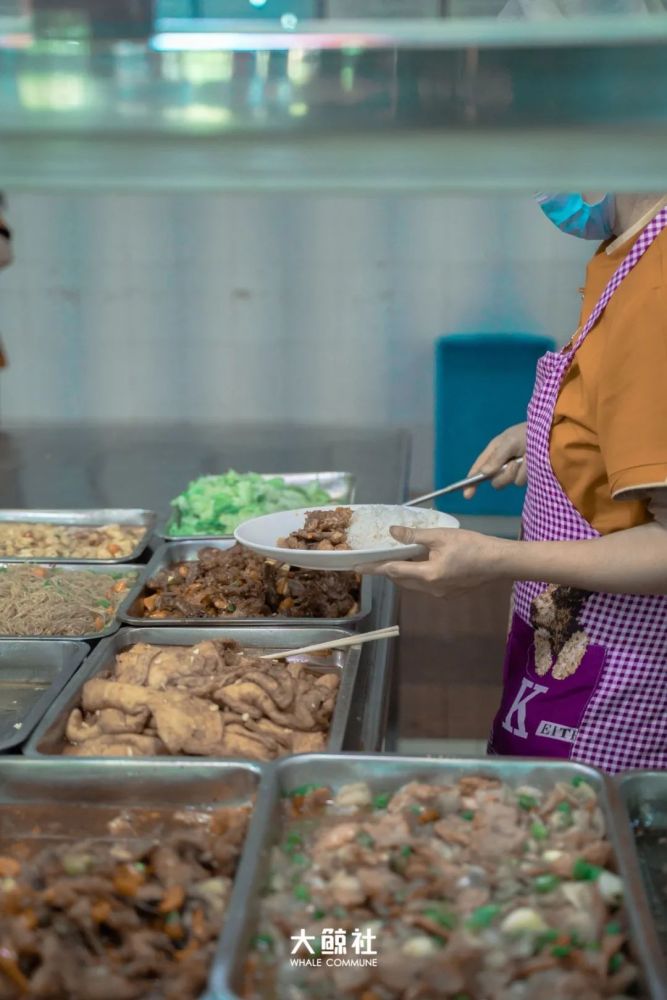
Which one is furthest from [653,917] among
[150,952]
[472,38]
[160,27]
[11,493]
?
[11,493]

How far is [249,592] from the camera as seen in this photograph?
2.35 metres

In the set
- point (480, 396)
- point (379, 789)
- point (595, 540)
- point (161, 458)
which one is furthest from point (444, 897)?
point (480, 396)

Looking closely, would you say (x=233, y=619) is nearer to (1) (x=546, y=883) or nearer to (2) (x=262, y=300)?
(1) (x=546, y=883)

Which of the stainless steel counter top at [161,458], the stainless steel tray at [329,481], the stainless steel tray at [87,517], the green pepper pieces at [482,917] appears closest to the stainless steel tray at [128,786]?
the green pepper pieces at [482,917]

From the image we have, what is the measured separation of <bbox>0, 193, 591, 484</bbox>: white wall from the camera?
198 inches

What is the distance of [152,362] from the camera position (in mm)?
5234

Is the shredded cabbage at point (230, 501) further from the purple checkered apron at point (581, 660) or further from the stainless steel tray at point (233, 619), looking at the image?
the purple checkered apron at point (581, 660)

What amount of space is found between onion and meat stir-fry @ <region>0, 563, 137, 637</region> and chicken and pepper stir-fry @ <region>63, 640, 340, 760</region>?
0.98ft

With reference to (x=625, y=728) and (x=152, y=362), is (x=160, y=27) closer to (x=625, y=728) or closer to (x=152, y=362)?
(x=625, y=728)

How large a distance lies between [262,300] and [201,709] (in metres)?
3.61

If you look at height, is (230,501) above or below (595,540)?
below

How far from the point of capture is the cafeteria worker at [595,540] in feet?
6.04

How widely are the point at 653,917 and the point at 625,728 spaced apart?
0.76m

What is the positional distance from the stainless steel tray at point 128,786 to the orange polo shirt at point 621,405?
2.64 ft
